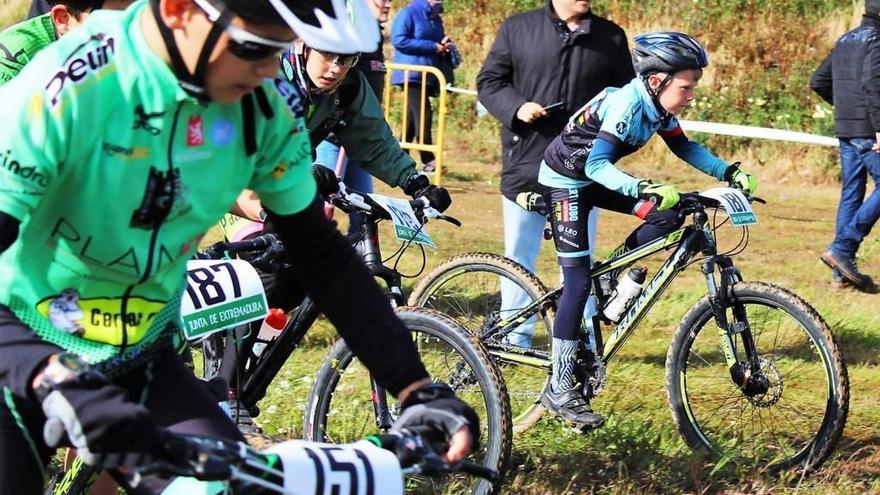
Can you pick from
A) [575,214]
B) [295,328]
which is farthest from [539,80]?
[295,328]

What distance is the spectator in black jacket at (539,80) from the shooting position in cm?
658

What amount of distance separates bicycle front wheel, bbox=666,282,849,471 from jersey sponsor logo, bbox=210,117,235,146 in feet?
10.6

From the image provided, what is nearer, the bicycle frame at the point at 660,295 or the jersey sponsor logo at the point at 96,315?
the jersey sponsor logo at the point at 96,315

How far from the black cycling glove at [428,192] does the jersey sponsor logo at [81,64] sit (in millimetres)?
2762

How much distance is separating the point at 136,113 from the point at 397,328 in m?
0.73

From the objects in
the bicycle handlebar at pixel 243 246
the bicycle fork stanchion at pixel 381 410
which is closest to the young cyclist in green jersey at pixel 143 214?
the bicycle fork stanchion at pixel 381 410

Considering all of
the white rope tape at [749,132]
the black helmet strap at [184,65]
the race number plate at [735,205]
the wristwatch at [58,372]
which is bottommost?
the white rope tape at [749,132]

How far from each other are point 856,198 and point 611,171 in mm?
4542

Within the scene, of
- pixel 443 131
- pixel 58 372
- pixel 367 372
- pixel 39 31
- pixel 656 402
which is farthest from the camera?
pixel 443 131

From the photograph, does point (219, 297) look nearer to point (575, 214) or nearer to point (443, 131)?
point (575, 214)

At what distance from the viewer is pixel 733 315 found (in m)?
5.32

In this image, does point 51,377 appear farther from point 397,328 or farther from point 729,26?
point 729,26

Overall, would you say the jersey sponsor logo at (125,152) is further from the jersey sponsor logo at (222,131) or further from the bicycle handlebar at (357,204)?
the bicycle handlebar at (357,204)

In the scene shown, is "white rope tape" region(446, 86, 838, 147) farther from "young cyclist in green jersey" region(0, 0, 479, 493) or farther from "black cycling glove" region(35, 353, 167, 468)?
"black cycling glove" region(35, 353, 167, 468)
